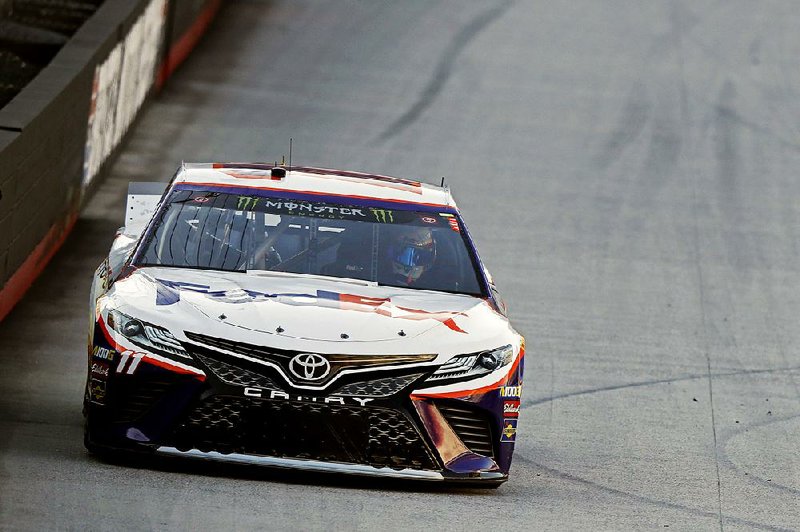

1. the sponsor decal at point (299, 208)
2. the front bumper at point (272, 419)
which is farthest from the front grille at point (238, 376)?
the sponsor decal at point (299, 208)

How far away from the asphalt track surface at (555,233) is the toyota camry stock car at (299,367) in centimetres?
23

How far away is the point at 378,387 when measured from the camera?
7.61 meters

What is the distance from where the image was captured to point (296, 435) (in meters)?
7.61

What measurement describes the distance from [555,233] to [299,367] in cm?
839

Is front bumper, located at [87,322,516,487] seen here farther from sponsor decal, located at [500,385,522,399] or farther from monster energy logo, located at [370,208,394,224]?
monster energy logo, located at [370,208,394,224]

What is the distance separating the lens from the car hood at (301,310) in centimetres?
765

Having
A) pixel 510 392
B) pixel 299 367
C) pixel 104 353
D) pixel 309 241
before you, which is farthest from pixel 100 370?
pixel 510 392

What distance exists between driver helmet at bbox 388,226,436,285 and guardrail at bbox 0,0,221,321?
3433mm

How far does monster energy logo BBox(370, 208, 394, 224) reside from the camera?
9039mm

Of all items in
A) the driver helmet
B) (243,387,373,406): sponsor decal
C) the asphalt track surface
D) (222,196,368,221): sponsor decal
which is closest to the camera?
(243,387,373,406): sponsor decal

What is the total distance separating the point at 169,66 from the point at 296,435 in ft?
43.1

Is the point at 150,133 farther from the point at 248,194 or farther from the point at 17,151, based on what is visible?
the point at 248,194

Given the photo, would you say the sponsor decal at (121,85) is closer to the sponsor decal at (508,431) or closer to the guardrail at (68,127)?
the guardrail at (68,127)

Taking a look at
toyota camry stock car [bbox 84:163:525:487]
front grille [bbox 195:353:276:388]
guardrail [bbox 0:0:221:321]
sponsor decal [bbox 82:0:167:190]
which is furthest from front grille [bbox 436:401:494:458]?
sponsor decal [bbox 82:0:167:190]
